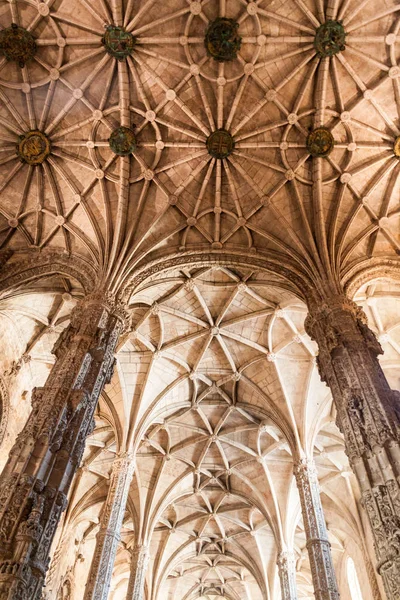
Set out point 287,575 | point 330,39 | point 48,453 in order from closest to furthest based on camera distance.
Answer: point 48,453 → point 330,39 → point 287,575

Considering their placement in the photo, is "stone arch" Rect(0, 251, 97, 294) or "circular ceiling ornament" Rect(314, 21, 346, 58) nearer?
"circular ceiling ornament" Rect(314, 21, 346, 58)

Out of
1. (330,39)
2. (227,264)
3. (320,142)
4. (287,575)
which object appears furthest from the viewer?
(287,575)

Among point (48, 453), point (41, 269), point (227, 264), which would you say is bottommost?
point (48, 453)

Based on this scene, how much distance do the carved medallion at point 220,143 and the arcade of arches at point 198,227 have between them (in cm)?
17

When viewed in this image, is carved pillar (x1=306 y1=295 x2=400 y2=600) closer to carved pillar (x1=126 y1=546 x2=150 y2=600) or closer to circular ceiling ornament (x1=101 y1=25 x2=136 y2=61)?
circular ceiling ornament (x1=101 y1=25 x2=136 y2=61)

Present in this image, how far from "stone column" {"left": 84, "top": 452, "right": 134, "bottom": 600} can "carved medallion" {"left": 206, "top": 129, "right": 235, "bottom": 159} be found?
1137 cm

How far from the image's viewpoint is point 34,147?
1525 cm

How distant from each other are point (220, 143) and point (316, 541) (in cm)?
1295

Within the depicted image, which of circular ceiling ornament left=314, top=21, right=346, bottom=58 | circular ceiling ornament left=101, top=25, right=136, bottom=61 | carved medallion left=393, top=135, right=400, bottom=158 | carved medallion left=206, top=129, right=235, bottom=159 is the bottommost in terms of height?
carved medallion left=393, top=135, right=400, bottom=158

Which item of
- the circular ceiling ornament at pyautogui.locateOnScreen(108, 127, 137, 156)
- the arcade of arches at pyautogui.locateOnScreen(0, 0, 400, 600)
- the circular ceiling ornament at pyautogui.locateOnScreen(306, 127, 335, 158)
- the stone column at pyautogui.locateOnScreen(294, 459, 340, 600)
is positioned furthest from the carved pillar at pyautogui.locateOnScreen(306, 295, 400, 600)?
the circular ceiling ornament at pyautogui.locateOnScreen(108, 127, 137, 156)

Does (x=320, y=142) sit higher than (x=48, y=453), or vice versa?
(x=320, y=142)

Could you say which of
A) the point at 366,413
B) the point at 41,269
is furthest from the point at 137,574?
the point at 366,413

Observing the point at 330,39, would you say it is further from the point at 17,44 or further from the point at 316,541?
the point at 316,541

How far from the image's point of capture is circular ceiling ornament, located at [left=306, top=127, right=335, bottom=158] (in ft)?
48.6
